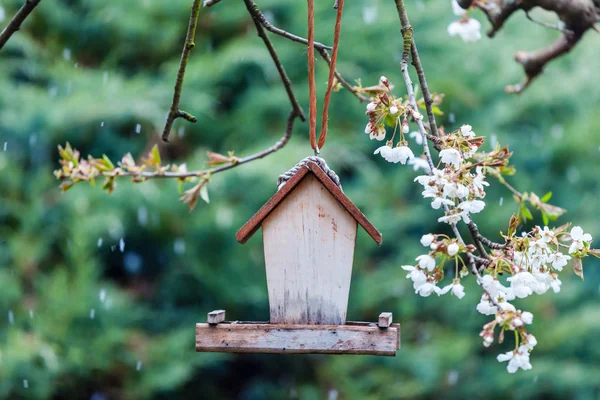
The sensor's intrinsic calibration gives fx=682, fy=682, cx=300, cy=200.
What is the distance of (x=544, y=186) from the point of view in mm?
3021

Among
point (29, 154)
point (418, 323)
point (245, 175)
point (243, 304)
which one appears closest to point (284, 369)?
point (243, 304)

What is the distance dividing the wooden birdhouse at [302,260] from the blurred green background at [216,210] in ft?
5.30

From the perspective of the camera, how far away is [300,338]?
0.77m

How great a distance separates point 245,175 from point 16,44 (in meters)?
1.01

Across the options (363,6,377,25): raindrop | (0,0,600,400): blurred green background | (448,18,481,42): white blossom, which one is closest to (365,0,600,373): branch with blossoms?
(448,18,481,42): white blossom

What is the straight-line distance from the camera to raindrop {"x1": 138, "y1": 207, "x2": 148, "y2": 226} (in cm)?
250

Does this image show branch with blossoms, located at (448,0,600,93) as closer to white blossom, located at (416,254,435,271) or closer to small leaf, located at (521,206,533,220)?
small leaf, located at (521,206,533,220)

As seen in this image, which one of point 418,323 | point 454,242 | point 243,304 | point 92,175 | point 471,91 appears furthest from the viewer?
point 471,91

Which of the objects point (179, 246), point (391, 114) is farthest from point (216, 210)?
point (391, 114)

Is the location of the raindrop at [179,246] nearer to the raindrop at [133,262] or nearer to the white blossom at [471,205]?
the raindrop at [133,262]

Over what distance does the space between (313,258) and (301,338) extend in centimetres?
10

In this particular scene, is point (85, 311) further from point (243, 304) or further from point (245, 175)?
point (245, 175)

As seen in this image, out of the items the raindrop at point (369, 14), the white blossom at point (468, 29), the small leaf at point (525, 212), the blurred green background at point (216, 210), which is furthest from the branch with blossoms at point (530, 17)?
the raindrop at point (369, 14)

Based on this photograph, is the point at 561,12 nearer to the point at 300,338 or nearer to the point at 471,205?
the point at 471,205
